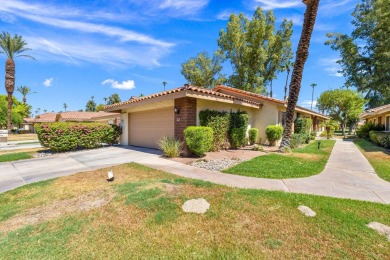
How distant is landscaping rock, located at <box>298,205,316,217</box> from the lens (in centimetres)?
400

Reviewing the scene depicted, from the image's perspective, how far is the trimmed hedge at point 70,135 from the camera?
39.3 feet

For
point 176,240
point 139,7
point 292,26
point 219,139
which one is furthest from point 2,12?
point 292,26

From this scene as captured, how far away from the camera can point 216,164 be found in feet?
27.9

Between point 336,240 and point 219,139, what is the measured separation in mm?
8566

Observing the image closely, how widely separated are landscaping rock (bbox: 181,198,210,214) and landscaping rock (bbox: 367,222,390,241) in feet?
9.48

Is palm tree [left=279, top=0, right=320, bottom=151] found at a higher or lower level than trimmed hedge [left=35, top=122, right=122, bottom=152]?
higher

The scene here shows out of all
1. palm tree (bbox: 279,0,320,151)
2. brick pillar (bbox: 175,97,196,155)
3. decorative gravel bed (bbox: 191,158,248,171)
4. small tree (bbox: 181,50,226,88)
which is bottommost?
decorative gravel bed (bbox: 191,158,248,171)

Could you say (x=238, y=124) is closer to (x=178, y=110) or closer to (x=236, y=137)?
(x=236, y=137)

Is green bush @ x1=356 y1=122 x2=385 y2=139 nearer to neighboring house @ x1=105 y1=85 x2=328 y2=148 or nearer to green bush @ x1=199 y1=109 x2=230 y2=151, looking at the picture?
neighboring house @ x1=105 y1=85 x2=328 y2=148

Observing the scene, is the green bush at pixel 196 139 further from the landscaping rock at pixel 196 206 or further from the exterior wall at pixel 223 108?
the landscaping rock at pixel 196 206

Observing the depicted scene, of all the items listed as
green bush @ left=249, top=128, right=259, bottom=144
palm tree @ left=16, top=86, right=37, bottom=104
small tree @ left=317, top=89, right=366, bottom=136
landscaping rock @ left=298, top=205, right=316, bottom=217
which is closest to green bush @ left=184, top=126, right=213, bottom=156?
landscaping rock @ left=298, top=205, right=316, bottom=217

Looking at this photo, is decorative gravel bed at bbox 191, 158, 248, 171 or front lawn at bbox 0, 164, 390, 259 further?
decorative gravel bed at bbox 191, 158, 248, 171

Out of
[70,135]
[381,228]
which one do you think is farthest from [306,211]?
[70,135]

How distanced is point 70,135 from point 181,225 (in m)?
11.4
